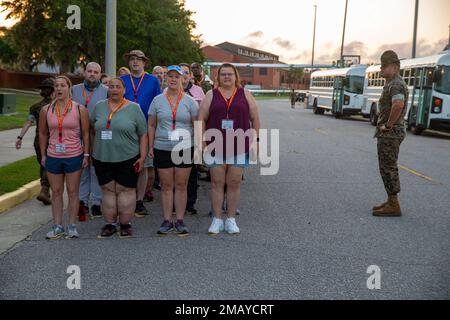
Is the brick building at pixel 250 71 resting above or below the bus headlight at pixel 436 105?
above

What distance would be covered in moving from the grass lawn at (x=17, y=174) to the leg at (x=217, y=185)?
3.28 meters

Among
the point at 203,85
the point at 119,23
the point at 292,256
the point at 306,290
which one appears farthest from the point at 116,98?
the point at 119,23

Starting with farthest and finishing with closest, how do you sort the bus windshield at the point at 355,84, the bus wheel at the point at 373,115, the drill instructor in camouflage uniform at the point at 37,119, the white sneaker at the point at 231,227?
the bus windshield at the point at 355,84 → the bus wheel at the point at 373,115 → the drill instructor in camouflage uniform at the point at 37,119 → the white sneaker at the point at 231,227

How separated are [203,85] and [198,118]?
14.0 ft

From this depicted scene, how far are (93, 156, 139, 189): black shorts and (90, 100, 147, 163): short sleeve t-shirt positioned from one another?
0.19ft

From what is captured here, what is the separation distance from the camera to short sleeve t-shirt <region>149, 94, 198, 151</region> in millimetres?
5988

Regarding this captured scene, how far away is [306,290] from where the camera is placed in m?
4.35

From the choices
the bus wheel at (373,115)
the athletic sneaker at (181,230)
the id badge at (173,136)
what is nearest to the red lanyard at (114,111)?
the id badge at (173,136)

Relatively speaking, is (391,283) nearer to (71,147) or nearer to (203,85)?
(71,147)

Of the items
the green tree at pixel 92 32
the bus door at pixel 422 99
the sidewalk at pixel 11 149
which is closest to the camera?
the sidewalk at pixel 11 149

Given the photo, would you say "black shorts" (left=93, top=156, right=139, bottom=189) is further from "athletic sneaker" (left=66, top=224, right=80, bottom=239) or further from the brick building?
the brick building

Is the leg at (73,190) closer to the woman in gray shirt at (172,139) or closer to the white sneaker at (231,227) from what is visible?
the woman in gray shirt at (172,139)

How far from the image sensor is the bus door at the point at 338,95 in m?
33.2

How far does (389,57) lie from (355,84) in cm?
2646
